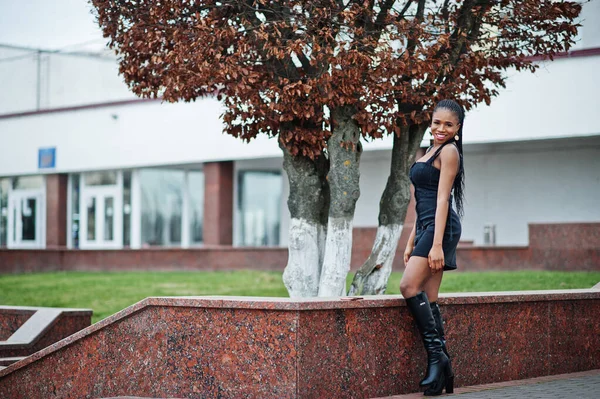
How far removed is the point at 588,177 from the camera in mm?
24766

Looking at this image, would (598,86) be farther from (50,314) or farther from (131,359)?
(131,359)

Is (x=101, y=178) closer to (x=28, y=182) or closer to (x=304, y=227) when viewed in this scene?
(x=28, y=182)

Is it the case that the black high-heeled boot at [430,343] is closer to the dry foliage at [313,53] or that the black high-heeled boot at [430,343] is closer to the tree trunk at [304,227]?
Result: the dry foliage at [313,53]

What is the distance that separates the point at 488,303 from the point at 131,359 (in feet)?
9.54

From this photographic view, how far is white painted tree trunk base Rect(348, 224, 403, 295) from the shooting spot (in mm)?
10406

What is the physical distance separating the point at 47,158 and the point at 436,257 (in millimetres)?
26878

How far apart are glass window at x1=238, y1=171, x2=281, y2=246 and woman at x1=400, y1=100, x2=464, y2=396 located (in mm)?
26447

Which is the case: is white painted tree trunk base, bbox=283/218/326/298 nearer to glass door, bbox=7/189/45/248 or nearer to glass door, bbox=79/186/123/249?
glass door, bbox=79/186/123/249

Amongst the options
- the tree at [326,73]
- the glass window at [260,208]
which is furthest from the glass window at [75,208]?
the tree at [326,73]

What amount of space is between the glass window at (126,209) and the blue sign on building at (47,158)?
8.25ft

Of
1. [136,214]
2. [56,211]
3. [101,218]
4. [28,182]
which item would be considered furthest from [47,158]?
[136,214]

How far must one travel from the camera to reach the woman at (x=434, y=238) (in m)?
6.85

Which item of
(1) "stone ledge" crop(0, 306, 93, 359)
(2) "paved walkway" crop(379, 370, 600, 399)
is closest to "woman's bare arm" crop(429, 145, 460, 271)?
(2) "paved walkway" crop(379, 370, 600, 399)

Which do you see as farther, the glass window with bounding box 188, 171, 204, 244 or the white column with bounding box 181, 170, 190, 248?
the glass window with bounding box 188, 171, 204, 244
